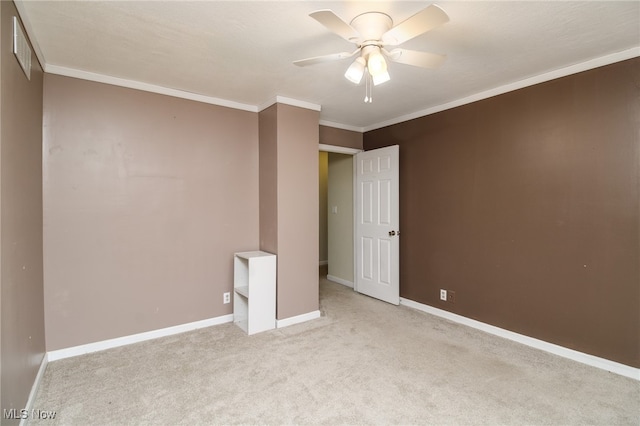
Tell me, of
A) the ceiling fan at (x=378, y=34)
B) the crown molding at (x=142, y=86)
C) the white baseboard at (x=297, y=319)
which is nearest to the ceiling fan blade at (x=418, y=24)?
the ceiling fan at (x=378, y=34)

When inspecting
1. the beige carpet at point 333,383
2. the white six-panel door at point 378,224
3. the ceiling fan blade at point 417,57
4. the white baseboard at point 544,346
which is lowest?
the beige carpet at point 333,383

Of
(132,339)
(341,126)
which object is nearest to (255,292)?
(132,339)

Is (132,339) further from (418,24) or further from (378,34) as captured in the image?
(418,24)

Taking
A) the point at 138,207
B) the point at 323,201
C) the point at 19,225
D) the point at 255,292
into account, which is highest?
the point at 323,201

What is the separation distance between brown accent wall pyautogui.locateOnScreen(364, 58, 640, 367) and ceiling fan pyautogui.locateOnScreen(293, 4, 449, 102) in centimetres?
152

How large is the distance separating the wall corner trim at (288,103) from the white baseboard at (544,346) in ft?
8.61

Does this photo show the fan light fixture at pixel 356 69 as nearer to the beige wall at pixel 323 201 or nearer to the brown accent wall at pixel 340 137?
the brown accent wall at pixel 340 137

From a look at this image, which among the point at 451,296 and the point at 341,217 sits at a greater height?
the point at 341,217

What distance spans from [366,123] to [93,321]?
3738 mm

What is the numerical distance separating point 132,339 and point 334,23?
9.94ft

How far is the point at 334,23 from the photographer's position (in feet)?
5.19

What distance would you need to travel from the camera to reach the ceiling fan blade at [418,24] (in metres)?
1.44

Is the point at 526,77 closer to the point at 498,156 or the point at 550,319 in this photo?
the point at 498,156

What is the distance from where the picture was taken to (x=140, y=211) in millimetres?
2930
